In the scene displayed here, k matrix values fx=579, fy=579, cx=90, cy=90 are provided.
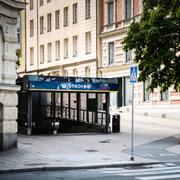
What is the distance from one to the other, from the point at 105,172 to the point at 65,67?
143ft

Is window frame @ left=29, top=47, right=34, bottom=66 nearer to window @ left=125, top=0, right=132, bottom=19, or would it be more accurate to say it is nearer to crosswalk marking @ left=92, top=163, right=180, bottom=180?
window @ left=125, top=0, right=132, bottom=19

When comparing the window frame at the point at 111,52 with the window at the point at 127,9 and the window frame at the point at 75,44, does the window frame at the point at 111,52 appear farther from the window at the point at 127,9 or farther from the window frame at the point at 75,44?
the window frame at the point at 75,44

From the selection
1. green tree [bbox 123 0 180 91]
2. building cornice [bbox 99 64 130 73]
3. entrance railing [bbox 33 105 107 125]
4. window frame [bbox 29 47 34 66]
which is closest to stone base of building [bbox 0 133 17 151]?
green tree [bbox 123 0 180 91]

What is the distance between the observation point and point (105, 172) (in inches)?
660

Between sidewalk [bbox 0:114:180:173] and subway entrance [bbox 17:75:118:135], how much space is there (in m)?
1.47

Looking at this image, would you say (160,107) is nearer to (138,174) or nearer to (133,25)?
(133,25)

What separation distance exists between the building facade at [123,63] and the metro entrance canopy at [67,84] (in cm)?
1220

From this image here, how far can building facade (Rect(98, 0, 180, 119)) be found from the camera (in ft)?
142

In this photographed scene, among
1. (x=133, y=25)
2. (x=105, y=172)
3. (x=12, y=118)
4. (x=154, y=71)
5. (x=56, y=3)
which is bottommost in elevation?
(x=105, y=172)

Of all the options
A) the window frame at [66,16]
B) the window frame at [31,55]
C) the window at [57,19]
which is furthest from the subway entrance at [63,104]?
the window frame at [31,55]

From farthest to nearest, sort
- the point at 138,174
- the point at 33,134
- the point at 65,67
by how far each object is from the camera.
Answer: the point at 65,67 → the point at 33,134 → the point at 138,174

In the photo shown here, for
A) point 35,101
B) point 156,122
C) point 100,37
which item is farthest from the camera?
point 100,37

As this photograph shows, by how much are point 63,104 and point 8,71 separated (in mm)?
13029

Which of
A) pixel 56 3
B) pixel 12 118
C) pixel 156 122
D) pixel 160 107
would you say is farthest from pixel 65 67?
pixel 12 118
